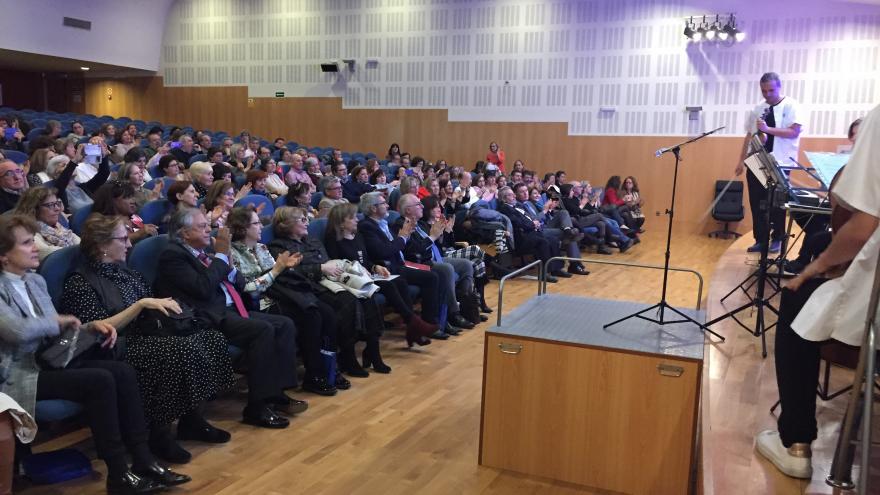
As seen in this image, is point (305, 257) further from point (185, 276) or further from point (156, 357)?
point (156, 357)

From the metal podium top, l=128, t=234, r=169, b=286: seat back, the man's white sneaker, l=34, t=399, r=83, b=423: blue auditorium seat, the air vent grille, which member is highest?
the air vent grille

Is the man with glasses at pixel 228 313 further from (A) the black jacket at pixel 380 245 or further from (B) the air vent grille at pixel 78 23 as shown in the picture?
(B) the air vent grille at pixel 78 23

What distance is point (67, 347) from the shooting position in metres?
2.45

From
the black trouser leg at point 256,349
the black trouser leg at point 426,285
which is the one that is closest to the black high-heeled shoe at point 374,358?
the black trouser leg at point 426,285

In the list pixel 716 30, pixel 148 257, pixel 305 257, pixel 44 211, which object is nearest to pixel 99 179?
pixel 44 211

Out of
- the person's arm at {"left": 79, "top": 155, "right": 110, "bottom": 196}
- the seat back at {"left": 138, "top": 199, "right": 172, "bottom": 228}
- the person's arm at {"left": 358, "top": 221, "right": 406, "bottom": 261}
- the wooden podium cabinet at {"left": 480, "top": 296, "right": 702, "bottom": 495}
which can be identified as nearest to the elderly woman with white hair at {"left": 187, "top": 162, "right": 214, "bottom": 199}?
the person's arm at {"left": 79, "top": 155, "right": 110, "bottom": 196}

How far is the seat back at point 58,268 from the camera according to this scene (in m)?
2.67

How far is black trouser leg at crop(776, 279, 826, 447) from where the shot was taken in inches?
74.6

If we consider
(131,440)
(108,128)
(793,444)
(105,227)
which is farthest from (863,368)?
(108,128)

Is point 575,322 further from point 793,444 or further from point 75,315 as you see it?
point 75,315

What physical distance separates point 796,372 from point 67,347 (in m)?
2.40

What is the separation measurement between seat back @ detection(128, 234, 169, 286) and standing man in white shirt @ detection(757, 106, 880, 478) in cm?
255

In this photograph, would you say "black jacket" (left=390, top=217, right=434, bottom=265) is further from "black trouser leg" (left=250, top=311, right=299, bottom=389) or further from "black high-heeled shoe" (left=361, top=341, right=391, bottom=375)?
"black trouser leg" (left=250, top=311, right=299, bottom=389)

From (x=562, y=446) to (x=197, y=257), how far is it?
1792 millimetres
